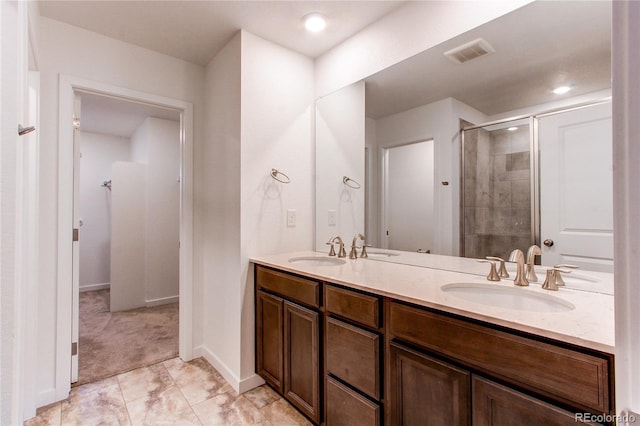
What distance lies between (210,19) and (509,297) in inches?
90.5

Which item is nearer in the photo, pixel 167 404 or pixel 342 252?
pixel 167 404

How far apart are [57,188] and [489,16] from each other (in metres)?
2.67

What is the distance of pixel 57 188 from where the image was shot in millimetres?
1976

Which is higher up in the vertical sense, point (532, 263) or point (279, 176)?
point (279, 176)

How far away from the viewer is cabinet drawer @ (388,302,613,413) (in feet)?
2.59

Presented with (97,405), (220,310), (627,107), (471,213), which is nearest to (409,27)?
(471,213)

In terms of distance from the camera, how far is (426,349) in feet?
3.76

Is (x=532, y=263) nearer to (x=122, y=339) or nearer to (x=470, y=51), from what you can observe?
(x=470, y=51)

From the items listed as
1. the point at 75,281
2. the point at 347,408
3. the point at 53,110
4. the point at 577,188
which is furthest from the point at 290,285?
the point at 53,110

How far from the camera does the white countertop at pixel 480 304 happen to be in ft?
2.76

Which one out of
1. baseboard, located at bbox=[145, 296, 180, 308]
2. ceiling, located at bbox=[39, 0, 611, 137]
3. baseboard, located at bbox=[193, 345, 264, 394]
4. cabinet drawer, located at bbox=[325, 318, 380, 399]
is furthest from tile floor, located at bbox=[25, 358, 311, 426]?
ceiling, located at bbox=[39, 0, 611, 137]

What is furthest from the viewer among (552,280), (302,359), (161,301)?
(161,301)

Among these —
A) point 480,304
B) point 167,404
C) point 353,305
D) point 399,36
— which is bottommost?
point 167,404

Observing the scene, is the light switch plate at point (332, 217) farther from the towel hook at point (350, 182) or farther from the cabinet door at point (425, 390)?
the cabinet door at point (425, 390)
